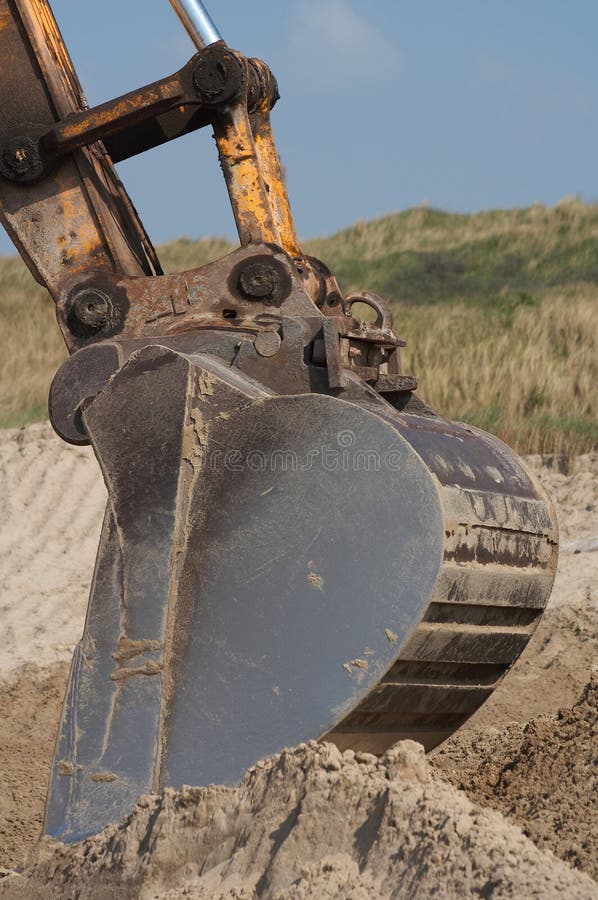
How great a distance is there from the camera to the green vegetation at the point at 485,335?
8938 millimetres

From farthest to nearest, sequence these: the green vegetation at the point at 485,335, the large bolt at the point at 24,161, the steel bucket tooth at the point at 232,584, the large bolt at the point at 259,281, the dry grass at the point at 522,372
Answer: the green vegetation at the point at 485,335 < the dry grass at the point at 522,372 < the large bolt at the point at 24,161 < the large bolt at the point at 259,281 < the steel bucket tooth at the point at 232,584

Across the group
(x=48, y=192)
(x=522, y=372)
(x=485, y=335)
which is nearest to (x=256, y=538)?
(x=48, y=192)

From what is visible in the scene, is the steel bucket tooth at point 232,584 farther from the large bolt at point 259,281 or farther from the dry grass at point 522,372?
the dry grass at point 522,372

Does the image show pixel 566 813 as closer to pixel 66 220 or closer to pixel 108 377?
pixel 108 377

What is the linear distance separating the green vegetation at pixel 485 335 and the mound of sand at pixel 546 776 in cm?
443

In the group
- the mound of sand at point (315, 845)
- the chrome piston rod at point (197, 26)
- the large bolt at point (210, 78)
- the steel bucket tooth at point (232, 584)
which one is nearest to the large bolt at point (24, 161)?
the large bolt at point (210, 78)

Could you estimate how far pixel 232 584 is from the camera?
322cm

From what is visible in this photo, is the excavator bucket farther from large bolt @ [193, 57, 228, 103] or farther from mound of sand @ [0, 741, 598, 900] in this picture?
mound of sand @ [0, 741, 598, 900]

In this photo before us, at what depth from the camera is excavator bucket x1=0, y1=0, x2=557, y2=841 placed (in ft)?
10.2

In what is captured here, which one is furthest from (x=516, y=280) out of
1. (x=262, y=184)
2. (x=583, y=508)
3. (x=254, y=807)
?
(x=254, y=807)

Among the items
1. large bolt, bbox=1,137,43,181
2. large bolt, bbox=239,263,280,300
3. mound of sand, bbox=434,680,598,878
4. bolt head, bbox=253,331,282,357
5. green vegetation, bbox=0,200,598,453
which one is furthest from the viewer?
green vegetation, bbox=0,200,598,453

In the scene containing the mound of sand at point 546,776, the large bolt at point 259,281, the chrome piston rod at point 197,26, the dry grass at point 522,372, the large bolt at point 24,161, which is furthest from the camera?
the dry grass at point 522,372

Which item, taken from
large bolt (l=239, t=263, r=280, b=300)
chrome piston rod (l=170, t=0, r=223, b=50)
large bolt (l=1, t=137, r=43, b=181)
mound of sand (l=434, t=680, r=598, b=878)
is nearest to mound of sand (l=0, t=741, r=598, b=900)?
mound of sand (l=434, t=680, r=598, b=878)

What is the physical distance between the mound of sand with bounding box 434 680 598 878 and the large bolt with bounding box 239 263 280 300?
146cm
